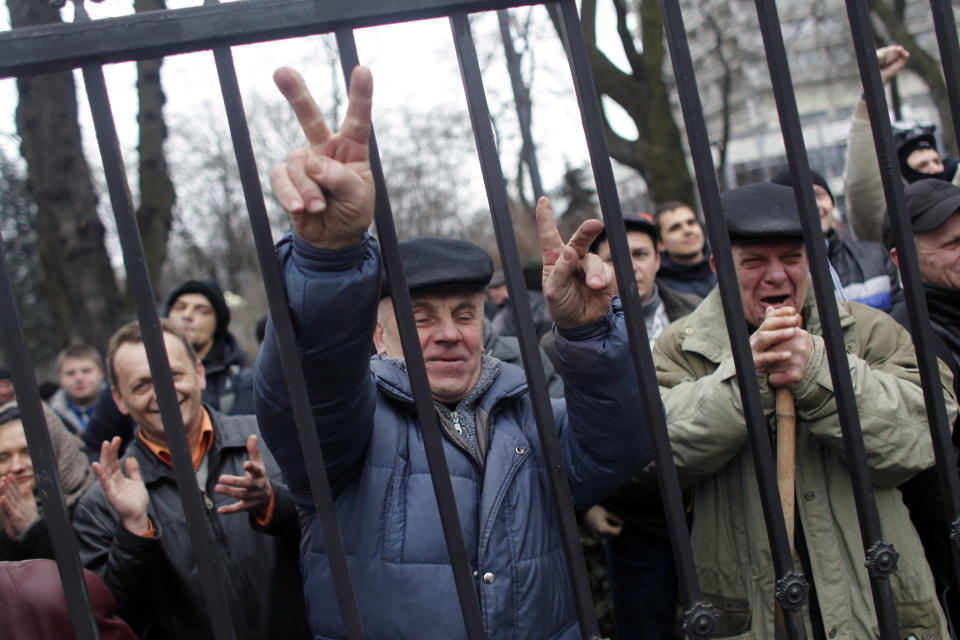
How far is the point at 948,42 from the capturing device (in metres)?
1.37

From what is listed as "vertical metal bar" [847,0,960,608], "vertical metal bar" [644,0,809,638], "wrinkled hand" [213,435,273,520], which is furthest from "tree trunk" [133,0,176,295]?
"vertical metal bar" [847,0,960,608]

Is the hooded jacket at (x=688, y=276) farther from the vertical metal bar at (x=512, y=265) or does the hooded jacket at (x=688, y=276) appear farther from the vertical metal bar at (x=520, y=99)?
the vertical metal bar at (x=512, y=265)

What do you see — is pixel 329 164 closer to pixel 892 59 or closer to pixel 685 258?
pixel 892 59

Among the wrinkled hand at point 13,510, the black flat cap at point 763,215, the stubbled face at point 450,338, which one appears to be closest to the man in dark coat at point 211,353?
the wrinkled hand at point 13,510

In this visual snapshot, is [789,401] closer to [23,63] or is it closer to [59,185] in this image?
[23,63]

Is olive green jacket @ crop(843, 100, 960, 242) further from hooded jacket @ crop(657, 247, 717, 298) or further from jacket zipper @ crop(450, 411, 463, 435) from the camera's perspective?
jacket zipper @ crop(450, 411, 463, 435)

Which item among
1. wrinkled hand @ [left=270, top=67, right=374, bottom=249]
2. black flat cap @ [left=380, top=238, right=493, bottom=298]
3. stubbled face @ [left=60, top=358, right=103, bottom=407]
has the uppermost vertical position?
wrinkled hand @ [left=270, top=67, right=374, bottom=249]

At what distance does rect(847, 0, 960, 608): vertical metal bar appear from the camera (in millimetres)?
1322

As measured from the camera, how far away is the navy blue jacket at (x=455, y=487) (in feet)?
5.03

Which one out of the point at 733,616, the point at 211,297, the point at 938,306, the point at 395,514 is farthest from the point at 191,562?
the point at 938,306

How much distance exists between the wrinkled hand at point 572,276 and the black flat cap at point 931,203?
1236 mm

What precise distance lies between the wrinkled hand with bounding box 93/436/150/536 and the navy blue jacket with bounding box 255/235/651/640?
0.54 metres

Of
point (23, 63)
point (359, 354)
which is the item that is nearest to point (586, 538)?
point (359, 354)

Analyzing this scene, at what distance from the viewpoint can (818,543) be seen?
1951 mm
